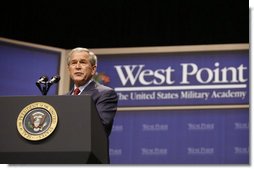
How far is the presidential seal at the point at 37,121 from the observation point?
2268 mm

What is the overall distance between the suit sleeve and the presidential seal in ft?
0.99

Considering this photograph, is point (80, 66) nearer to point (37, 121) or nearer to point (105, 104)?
point (105, 104)

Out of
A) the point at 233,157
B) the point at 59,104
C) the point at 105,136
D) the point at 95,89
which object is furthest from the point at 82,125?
the point at 233,157

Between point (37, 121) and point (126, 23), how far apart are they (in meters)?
3.38

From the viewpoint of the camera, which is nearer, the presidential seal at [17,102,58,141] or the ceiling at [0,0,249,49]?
the presidential seal at [17,102,58,141]

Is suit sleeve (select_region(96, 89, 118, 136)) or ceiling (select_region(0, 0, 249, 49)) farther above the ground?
ceiling (select_region(0, 0, 249, 49))

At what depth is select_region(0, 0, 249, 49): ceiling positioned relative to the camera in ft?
17.9

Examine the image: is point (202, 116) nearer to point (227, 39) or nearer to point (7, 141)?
point (227, 39)

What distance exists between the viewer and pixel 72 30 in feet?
18.5

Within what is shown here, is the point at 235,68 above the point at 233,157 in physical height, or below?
above

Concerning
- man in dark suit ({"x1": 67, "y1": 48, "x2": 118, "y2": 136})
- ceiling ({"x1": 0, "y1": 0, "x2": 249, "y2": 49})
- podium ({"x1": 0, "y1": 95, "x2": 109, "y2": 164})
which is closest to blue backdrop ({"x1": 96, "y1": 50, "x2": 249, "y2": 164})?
ceiling ({"x1": 0, "y1": 0, "x2": 249, "y2": 49})

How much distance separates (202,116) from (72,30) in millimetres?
1372

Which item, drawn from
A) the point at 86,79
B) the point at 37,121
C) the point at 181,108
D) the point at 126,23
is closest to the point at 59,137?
the point at 37,121

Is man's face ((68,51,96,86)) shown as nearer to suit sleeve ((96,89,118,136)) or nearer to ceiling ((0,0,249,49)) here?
suit sleeve ((96,89,118,136))
